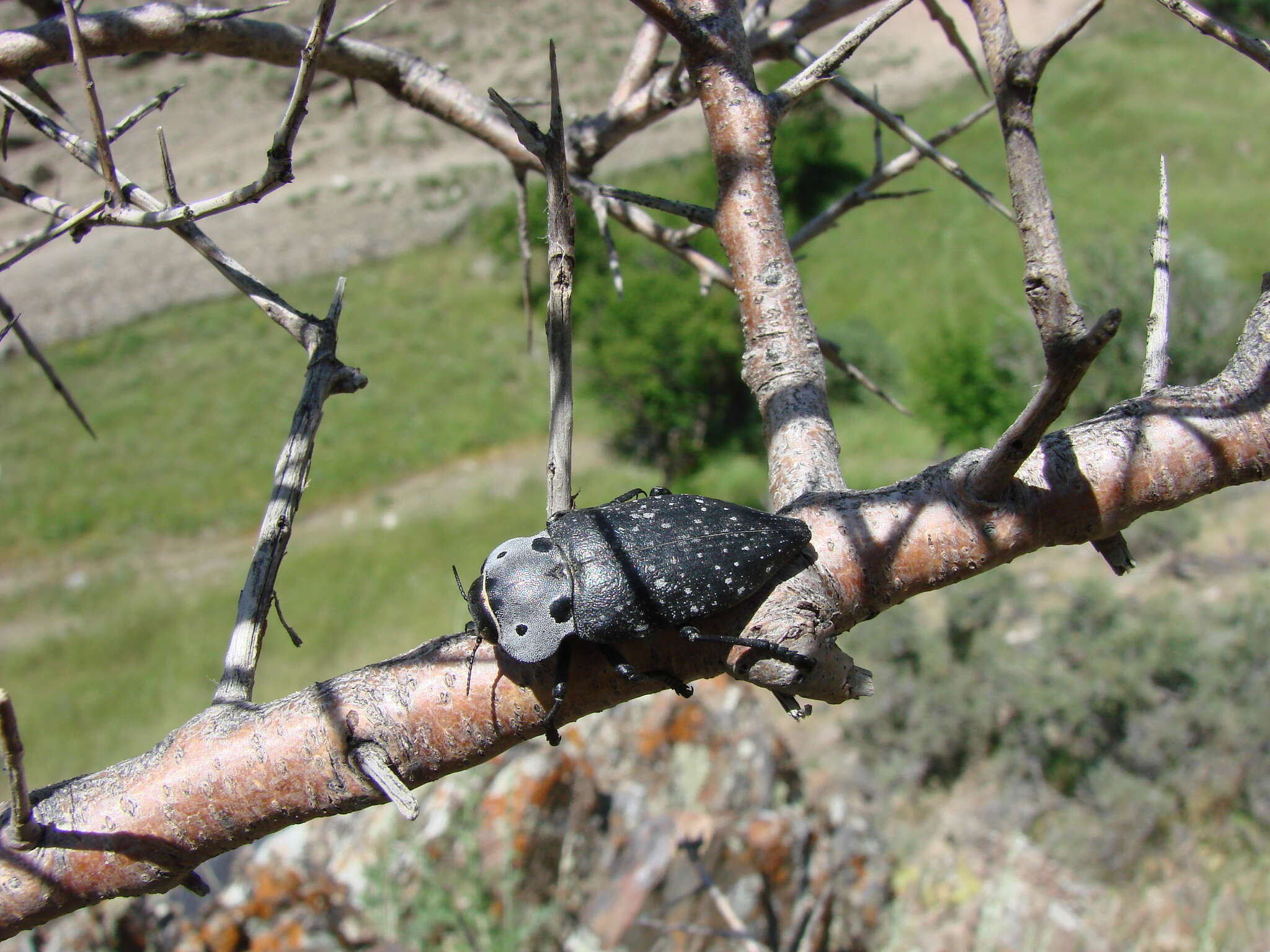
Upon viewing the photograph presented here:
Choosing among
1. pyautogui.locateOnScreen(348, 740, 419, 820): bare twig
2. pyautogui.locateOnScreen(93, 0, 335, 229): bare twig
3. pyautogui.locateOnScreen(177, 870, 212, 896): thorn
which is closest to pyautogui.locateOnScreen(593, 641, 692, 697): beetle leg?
pyautogui.locateOnScreen(348, 740, 419, 820): bare twig

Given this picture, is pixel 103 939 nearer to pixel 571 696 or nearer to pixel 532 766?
pixel 532 766

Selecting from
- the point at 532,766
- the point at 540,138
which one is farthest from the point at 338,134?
the point at 540,138

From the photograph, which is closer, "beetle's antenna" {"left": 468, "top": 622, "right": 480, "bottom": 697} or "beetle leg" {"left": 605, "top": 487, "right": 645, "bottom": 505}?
"beetle's antenna" {"left": 468, "top": 622, "right": 480, "bottom": 697}

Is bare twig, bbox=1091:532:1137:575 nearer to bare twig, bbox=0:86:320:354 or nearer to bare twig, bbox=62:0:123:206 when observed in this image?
bare twig, bbox=0:86:320:354

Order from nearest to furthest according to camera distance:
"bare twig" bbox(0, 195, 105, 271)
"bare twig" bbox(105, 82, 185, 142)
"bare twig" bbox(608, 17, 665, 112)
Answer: "bare twig" bbox(0, 195, 105, 271), "bare twig" bbox(105, 82, 185, 142), "bare twig" bbox(608, 17, 665, 112)

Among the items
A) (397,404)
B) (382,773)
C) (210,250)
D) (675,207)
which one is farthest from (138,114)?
(397,404)

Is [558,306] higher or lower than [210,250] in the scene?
lower

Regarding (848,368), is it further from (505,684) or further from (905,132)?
(505,684)
